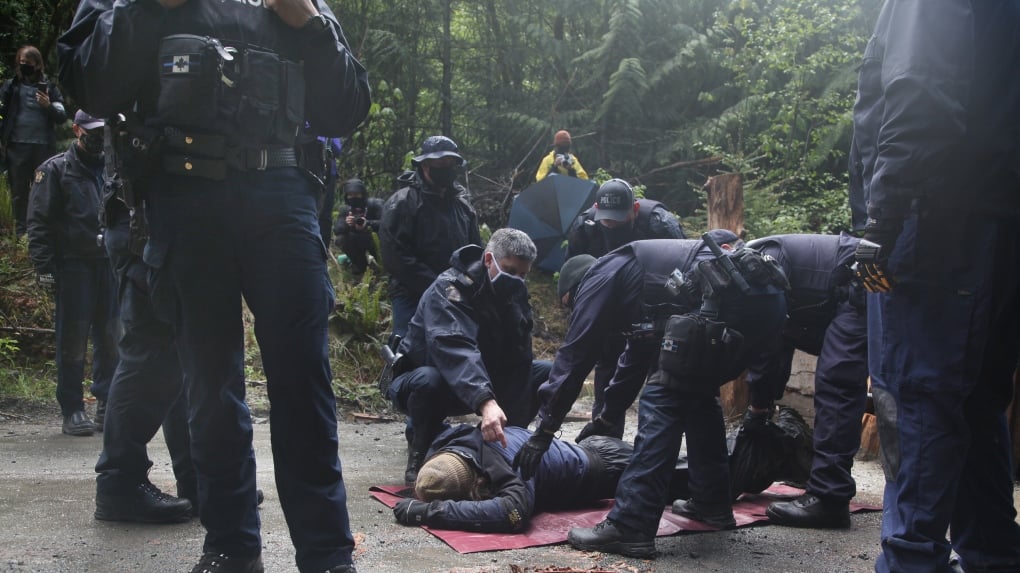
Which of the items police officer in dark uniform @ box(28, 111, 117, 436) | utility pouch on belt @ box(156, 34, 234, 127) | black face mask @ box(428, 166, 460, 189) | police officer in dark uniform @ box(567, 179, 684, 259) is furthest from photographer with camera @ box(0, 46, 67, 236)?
utility pouch on belt @ box(156, 34, 234, 127)

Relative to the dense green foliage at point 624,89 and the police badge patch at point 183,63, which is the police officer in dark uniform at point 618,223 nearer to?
the police badge patch at point 183,63

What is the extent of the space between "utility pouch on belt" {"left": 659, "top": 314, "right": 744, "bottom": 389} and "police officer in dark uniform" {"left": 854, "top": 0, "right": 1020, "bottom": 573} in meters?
1.10

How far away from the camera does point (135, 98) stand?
9.14 feet

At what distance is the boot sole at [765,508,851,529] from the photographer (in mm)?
4512

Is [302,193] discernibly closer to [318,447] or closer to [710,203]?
[318,447]

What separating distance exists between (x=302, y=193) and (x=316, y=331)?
45 cm

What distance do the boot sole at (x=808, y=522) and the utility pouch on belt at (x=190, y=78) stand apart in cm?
339

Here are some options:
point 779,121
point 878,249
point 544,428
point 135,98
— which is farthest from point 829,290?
point 779,121

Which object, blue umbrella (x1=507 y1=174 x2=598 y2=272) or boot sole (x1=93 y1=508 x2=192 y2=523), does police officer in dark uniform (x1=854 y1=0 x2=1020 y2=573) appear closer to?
boot sole (x1=93 y1=508 x2=192 y2=523)

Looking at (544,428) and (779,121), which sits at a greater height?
(779,121)

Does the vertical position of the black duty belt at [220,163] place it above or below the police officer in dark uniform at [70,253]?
above

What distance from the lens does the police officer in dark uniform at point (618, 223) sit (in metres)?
6.60

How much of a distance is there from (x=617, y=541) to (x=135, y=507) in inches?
80.0

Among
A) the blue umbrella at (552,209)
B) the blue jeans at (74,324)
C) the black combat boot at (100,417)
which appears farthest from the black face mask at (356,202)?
the black combat boot at (100,417)
